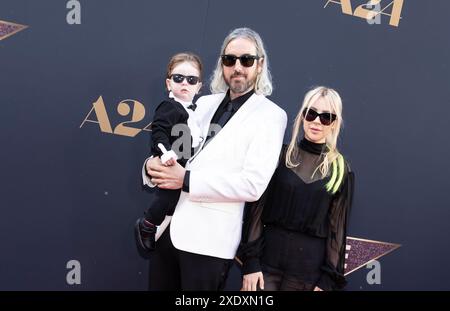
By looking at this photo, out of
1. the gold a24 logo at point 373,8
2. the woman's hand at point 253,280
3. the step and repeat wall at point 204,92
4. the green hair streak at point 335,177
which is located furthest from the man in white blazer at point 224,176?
the gold a24 logo at point 373,8

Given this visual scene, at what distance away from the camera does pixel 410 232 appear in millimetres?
2871

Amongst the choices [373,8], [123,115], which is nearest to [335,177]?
[373,8]

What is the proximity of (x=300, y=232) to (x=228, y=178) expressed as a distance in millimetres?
380

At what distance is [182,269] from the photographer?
209cm

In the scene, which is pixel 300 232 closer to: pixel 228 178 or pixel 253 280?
pixel 253 280

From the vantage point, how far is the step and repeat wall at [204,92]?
110 inches

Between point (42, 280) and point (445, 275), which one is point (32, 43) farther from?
point (445, 275)

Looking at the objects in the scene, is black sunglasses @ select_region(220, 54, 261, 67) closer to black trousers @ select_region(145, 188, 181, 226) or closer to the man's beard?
the man's beard

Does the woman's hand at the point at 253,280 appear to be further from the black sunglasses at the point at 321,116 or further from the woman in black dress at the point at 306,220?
the black sunglasses at the point at 321,116

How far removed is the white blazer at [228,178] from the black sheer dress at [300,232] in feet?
0.30

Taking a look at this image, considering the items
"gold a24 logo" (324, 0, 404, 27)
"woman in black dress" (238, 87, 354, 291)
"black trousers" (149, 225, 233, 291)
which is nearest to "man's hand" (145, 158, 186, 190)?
"black trousers" (149, 225, 233, 291)

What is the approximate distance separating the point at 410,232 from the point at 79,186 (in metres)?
1.90

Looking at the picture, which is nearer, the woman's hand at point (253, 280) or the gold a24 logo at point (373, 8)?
the woman's hand at point (253, 280)
